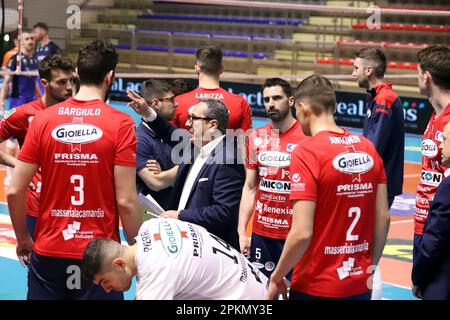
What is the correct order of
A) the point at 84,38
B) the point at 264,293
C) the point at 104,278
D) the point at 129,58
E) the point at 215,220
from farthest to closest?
the point at 129,58
the point at 84,38
the point at 215,220
the point at 264,293
the point at 104,278

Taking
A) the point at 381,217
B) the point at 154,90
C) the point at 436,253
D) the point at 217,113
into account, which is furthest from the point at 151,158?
the point at 436,253

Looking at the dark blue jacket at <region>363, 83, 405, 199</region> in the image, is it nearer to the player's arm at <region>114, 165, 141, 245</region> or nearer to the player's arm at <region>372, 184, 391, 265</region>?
the player's arm at <region>372, 184, 391, 265</region>

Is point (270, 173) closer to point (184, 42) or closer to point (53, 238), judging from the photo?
point (53, 238)

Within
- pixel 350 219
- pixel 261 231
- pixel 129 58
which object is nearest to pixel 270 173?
pixel 261 231

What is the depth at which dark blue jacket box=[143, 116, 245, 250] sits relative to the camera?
613 cm

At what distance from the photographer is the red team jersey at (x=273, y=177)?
287 inches

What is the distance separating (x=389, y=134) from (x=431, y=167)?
1635 mm

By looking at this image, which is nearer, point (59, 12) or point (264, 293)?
point (264, 293)

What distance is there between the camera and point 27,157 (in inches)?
222

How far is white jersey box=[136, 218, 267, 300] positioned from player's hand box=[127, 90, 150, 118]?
2.11 meters

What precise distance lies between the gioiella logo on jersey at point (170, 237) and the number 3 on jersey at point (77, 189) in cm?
80

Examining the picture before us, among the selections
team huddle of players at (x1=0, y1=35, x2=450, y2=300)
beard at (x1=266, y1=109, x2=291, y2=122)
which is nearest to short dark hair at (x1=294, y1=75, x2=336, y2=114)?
team huddle of players at (x1=0, y1=35, x2=450, y2=300)

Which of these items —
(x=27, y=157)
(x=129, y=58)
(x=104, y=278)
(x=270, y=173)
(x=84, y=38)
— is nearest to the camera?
(x=104, y=278)

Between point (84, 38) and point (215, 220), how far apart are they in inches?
678
